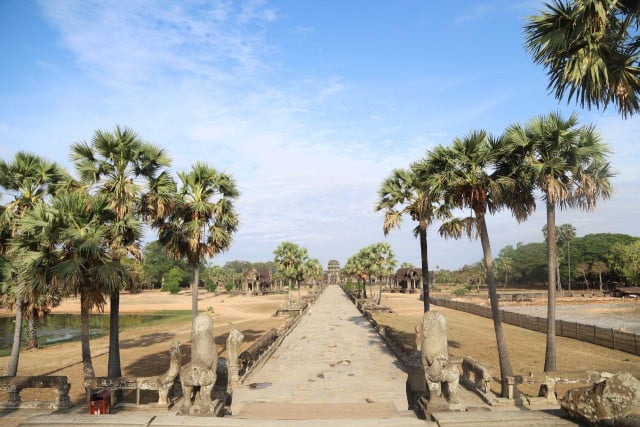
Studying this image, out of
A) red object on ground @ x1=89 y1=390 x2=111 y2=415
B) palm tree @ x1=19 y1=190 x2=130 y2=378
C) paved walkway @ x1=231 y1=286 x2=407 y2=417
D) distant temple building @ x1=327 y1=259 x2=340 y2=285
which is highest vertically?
palm tree @ x1=19 y1=190 x2=130 y2=378

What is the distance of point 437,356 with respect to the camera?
22.1 feet

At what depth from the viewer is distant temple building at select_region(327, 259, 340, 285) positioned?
173500 millimetres

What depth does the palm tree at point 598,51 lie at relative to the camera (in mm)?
6910

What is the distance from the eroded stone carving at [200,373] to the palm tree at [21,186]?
9.35 m

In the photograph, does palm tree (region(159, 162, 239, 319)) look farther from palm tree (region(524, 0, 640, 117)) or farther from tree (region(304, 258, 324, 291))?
tree (region(304, 258, 324, 291))

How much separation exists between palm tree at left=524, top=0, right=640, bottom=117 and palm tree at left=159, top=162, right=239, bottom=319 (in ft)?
39.8

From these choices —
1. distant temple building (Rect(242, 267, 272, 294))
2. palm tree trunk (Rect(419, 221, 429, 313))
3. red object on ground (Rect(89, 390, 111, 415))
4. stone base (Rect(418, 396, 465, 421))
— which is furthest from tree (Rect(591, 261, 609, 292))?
red object on ground (Rect(89, 390, 111, 415))

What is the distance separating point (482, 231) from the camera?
42.2 feet

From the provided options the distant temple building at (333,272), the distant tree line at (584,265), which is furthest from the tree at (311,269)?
the distant temple building at (333,272)

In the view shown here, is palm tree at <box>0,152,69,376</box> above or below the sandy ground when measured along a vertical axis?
above

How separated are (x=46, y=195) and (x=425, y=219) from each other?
15.2 metres

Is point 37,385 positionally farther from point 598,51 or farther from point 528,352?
point 528,352

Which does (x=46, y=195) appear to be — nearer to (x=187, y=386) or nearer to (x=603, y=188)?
(x=187, y=386)

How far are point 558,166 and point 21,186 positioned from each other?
17849mm
